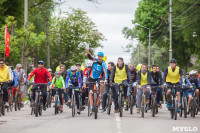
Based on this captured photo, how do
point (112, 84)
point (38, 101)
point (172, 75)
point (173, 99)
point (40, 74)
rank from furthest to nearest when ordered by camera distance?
point (40, 74) < point (38, 101) < point (112, 84) < point (172, 75) < point (173, 99)

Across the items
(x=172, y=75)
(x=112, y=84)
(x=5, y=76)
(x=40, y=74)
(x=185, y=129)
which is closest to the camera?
(x=185, y=129)

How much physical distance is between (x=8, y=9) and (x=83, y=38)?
2452 cm

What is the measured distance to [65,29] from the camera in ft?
181

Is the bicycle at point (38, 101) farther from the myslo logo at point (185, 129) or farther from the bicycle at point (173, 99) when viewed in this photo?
the myslo logo at point (185, 129)

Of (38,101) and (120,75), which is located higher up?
(120,75)

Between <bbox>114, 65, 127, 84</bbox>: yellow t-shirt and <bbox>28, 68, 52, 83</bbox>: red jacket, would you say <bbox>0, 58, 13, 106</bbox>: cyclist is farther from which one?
<bbox>114, 65, 127, 84</bbox>: yellow t-shirt

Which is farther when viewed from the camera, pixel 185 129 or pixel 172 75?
pixel 172 75

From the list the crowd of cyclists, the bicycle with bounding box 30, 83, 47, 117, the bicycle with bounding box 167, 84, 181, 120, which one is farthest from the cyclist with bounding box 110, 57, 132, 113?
the bicycle with bounding box 30, 83, 47, 117

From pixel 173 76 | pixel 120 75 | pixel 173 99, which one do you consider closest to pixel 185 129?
pixel 173 99

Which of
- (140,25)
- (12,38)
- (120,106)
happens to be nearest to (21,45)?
(12,38)

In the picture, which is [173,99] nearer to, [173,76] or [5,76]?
[173,76]

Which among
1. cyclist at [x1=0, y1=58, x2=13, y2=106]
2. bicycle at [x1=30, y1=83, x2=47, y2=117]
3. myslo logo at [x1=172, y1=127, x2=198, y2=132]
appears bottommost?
myslo logo at [x1=172, y1=127, x2=198, y2=132]

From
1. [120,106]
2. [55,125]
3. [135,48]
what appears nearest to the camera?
[55,125]

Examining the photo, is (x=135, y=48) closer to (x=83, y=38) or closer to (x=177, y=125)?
(x=83, y=38)
